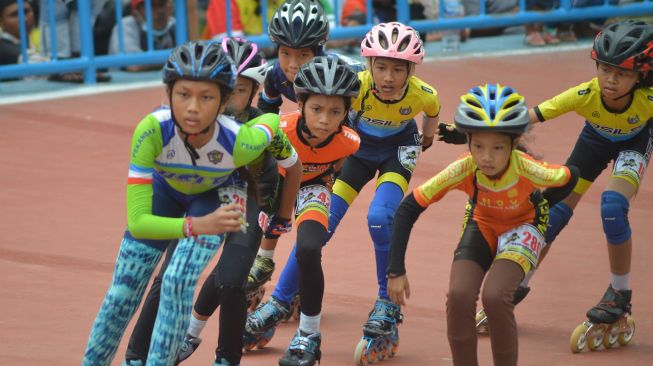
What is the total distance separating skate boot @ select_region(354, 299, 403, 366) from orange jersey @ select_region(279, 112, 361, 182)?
902 mm

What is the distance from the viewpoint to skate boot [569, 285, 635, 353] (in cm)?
772

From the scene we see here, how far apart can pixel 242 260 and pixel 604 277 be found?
137 inches

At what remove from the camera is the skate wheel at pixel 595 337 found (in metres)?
→ 7.74

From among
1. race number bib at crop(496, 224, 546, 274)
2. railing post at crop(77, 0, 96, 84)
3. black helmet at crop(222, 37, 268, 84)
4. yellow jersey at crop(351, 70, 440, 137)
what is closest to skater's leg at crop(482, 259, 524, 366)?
race number bib at crop(496, 224, 546, 274)

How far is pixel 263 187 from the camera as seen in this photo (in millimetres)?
6723

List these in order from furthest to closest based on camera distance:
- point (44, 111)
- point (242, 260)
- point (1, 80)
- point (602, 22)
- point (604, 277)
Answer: point (602, 22)
point (1, 80)
point (44, 111)
point (604, 277)
point (242, 260)

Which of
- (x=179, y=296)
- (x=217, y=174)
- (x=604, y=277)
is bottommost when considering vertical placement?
(x=604, y=277)

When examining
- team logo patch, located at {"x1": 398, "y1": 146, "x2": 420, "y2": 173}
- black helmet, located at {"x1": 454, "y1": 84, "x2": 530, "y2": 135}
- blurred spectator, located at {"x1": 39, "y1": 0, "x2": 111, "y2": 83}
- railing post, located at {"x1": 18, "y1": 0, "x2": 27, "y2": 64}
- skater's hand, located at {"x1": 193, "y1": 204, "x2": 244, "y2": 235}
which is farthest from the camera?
blurred spectator, located at {"x1": 39, "y1": 0, "x2": 111, "y2": 83}

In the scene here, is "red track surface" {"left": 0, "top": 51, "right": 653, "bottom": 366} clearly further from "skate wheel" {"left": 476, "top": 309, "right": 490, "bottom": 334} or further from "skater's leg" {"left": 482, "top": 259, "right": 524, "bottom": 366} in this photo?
"skater's leg" {"left": 482, "top": 259, "right": 524, "bottom": 366}

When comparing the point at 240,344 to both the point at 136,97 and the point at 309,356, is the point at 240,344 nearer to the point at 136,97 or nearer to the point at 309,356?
the point at 309,356

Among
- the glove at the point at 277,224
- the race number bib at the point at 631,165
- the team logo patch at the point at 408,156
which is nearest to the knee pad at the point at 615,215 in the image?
the race number bib at the point at 631,165

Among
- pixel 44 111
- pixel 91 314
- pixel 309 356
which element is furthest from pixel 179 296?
pixel 44 111

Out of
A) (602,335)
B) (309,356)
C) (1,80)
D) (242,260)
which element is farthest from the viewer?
(1,80)

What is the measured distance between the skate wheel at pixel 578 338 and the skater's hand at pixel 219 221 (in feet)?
8.86
